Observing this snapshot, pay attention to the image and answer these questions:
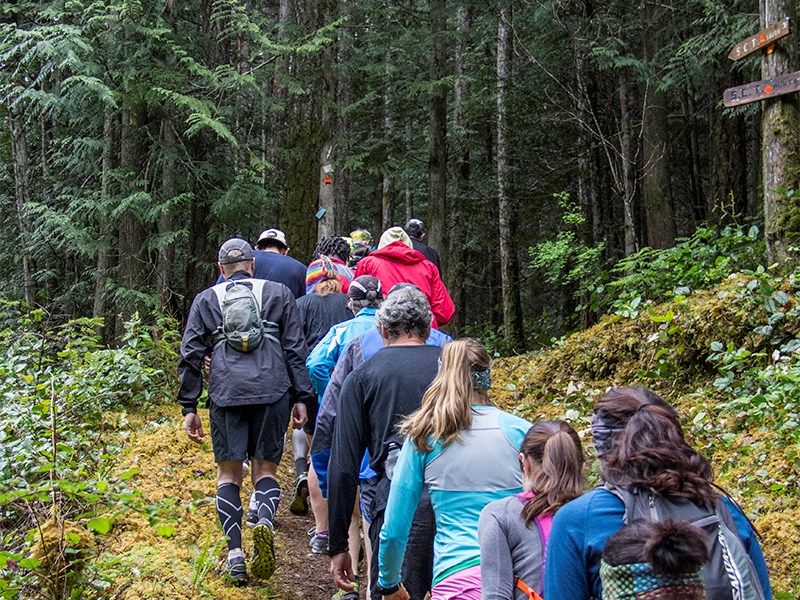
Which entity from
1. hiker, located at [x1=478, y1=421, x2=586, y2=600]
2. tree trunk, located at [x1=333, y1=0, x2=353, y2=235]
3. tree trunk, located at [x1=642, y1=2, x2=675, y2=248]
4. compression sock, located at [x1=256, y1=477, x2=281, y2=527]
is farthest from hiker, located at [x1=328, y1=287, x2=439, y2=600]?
tree trunk, located at [x1=642, y1=2, x2=675, y2=248]

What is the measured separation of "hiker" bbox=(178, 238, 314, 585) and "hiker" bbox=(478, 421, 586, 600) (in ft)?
9.88

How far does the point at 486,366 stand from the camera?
3.76 metres

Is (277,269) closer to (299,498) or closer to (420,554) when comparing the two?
(299,498)

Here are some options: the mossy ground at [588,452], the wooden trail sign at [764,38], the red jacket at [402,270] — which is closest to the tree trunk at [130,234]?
the mossy ground at [588,452]

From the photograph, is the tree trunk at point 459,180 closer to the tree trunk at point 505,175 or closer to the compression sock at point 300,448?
the tree trunk at point 505,175

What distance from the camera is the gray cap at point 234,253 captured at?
628 cm

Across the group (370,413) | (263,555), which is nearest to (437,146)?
(263,555)

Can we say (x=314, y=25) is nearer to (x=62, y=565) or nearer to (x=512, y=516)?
(x=62, y=565)

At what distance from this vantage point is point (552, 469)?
3.05 m

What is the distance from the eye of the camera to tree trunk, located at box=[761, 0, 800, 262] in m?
9.39

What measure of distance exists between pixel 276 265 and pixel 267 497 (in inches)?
136

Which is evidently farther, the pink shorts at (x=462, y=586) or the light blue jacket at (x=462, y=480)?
the light blue jacket at (x=462, y=480)

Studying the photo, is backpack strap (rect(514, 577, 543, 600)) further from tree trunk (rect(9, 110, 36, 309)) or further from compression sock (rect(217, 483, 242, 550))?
tree trunk (rect(9, 110, 36, 309))

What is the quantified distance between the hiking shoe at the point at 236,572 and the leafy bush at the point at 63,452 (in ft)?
2.62
